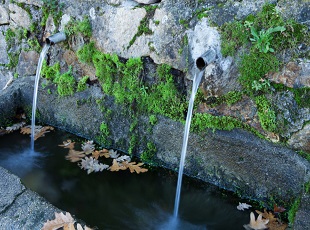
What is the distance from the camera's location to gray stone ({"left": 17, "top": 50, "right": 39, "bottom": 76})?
4.78 metres

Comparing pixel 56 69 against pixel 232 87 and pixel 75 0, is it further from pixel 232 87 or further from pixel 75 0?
pixel 232 87

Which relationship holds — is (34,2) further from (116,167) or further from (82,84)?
(116,167)

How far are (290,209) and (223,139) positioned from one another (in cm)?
95

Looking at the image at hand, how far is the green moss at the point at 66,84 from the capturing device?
14.3ft

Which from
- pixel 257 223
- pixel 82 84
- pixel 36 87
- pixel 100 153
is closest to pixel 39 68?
pixel 36 87

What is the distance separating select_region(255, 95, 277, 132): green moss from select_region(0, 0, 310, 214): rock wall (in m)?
0.06

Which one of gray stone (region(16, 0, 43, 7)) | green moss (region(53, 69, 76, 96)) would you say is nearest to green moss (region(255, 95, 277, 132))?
green moss (region(53, 69, 76, 96))

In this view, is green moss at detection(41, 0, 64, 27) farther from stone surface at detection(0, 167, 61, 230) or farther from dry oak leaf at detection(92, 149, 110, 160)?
stone surface at detection(0, 167, 61, 230)

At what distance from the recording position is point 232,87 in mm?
3252

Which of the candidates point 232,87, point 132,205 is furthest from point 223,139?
point 132,205

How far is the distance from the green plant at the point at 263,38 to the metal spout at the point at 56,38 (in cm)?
245

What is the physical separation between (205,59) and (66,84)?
2.24 metres

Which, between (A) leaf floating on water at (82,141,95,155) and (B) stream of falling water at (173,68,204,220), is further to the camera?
(A) leaf floating on water at (82,141,95,155)

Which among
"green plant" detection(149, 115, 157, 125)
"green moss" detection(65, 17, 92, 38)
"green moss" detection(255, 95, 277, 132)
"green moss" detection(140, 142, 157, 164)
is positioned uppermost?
"green moss" detection(65, 17, 92, 38)
